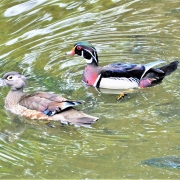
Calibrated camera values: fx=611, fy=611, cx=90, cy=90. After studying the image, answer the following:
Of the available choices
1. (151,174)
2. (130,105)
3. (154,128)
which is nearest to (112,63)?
(130,105)

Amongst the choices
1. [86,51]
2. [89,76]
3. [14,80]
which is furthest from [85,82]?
[14,80]

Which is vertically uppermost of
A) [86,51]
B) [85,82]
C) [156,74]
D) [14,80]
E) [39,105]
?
[14,80]

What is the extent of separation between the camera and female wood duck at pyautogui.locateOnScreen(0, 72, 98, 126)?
8.00 meters

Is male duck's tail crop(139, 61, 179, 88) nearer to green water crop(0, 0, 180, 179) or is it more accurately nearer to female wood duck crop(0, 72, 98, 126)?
green water crop(0, 0, 180, 179)

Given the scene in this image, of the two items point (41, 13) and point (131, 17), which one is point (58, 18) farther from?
point (131, 17)

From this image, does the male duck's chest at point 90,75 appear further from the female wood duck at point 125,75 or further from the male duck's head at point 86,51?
the male duck's head at point 86,51

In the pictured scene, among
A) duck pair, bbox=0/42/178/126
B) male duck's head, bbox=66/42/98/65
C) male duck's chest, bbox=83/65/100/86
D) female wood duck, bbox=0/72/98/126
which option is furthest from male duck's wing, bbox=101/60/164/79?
female wood duck, bbox=0/72/98/126

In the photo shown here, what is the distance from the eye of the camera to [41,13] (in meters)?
11.8

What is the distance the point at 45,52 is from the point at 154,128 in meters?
3.24

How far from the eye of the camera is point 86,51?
9695mm

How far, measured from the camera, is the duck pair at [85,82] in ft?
26.7

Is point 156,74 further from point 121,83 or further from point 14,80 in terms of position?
point 14,80

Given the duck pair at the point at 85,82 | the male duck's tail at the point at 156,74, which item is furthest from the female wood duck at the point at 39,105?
the male duck's tail at the point at 156,74

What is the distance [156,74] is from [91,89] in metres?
1.02
